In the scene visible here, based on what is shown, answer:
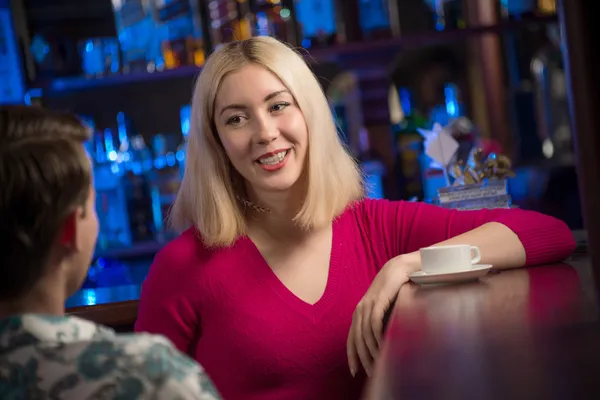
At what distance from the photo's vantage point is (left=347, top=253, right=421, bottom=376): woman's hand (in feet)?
4.76

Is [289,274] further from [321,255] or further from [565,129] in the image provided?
[565,129]

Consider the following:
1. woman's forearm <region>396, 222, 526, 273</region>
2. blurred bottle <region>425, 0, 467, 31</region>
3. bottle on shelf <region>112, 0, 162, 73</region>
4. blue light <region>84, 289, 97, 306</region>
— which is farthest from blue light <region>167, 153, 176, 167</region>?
woman's forearm <region>396, 222, 526, 273</region>

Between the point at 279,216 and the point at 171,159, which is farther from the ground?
the point at 171,159

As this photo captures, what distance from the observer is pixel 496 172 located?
2244mm

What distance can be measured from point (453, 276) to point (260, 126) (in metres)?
0.64

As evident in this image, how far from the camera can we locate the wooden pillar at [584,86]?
1.26 feet

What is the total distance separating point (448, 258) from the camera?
1.51 m

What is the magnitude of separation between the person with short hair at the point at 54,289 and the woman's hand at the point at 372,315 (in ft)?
2.11

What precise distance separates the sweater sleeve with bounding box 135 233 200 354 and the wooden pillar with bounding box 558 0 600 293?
59.3 inches

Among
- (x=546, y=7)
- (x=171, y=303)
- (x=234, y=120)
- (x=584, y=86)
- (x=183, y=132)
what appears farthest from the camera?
(x=183, y=132)

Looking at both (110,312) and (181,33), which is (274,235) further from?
(181,33)

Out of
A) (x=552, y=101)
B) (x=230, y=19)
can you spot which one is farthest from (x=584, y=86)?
(x=552, y=101)

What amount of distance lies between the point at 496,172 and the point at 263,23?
2.01 metres

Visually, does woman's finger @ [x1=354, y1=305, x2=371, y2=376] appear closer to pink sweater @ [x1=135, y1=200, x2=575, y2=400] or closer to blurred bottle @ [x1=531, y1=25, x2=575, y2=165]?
pink sweater @ [x1=135, y1=200, x2=575, y2=400]
